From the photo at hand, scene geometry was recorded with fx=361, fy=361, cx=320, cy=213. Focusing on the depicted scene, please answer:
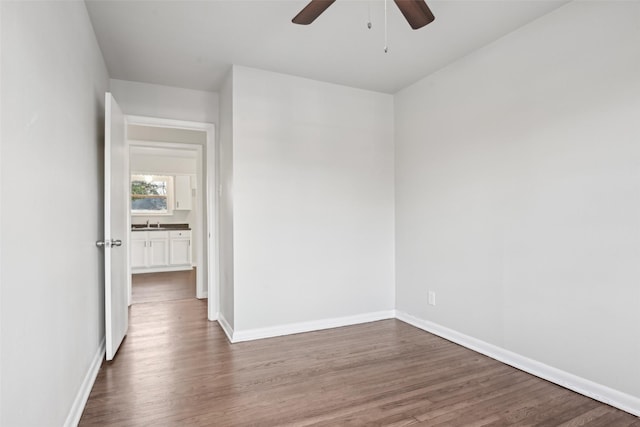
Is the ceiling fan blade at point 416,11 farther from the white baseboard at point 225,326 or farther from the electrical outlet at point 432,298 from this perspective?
the white baseboard at point 225,326

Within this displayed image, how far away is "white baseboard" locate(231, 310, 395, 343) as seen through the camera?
3359 millimetres

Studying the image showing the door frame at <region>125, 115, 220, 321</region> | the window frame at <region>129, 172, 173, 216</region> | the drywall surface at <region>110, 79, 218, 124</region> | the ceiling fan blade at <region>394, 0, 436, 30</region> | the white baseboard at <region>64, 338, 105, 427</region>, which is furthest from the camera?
the window frame at <region>129, 172, 173, 216</region>

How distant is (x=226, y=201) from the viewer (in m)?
3.67

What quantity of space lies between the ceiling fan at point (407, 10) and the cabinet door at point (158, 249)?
20.8 feet

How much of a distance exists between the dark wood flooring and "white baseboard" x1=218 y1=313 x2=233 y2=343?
1421 mm

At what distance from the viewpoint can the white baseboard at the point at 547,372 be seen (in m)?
2.14

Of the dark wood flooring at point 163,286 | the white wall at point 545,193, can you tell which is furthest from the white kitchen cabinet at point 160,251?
the white wall at point 545,193


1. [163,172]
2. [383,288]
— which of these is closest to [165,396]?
[383,288]

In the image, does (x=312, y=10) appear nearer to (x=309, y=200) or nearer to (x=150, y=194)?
(x=309, y=200)

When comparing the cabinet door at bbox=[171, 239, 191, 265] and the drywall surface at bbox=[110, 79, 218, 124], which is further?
the cabinet door at bbox=[171, 239, 191, 265]

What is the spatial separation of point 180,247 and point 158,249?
42 centimetres

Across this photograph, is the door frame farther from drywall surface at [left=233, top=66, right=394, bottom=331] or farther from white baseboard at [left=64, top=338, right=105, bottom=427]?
white baseboard at [left=64, top=338, right=105, bottom=427]

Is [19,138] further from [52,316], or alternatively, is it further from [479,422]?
[479,422]

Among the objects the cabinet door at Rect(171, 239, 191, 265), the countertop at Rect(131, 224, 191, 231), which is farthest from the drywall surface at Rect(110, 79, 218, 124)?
the cabinet door at Rect(171, 239, 191, 265)
